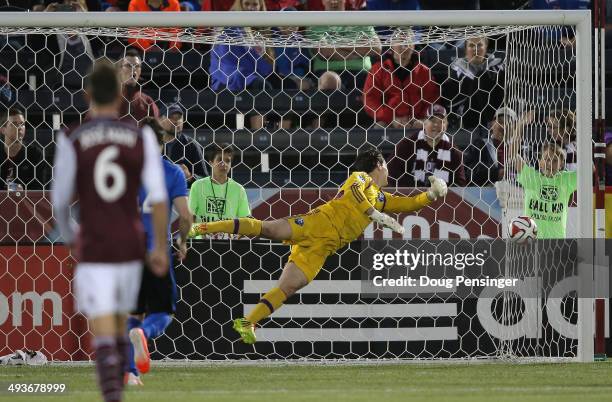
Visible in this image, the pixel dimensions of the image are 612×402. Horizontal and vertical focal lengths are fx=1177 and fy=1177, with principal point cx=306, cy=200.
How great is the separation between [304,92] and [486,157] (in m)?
1.77

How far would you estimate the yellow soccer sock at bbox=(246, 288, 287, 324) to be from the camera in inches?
354

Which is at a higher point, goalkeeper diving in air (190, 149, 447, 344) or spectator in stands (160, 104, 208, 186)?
spectator in stands (160, 104, 208, 186)

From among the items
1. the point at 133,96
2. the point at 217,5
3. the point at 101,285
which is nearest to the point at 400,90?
the point at 133,96

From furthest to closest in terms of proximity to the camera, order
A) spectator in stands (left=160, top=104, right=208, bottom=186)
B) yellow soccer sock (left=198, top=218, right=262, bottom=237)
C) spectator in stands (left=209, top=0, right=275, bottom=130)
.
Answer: spectator in stands (left=209, top=0, right=275, bottom=130) → spectator in stands (left=160, top=104, right=208, bottom=186) → yellow soccer sock (left=198, top=218, right=262, bottom=237)

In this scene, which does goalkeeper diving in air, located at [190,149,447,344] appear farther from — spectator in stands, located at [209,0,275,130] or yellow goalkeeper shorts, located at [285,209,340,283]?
spectator in stands, located at [209,0,275,130]

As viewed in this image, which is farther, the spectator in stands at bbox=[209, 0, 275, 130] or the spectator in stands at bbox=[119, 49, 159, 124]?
the spectator in stands at bbox=[209, 0, 275, 130]

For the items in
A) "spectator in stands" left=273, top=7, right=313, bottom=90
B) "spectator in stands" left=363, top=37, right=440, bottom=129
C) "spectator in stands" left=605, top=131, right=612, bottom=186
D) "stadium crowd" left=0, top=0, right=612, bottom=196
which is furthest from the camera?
"spectator in stands" left=273, top=7, right=313, bottom=90

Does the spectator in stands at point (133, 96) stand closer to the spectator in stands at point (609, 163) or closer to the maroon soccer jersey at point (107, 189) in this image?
the spectator in stands at point (609, 163)

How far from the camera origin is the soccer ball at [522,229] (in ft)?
30.1

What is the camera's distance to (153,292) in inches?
291

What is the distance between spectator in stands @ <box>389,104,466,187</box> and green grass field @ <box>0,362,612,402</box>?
1.84m

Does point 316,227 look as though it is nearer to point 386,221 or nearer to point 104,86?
point 386,221

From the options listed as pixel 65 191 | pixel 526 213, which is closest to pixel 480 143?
pixel 526 213

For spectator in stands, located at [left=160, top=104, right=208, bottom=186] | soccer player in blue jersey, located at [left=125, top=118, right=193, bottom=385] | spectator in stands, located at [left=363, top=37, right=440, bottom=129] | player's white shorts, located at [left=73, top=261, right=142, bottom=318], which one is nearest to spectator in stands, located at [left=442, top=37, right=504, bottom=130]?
spectator in stands, located at [left=363, top=37, right=440, bottom=129]
